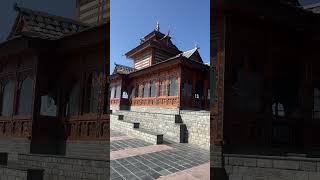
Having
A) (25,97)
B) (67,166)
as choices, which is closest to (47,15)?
(25,97)

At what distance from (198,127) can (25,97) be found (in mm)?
2911

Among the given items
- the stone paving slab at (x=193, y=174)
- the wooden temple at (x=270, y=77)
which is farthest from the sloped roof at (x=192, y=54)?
the stone paving slab at (x=193, y=174)

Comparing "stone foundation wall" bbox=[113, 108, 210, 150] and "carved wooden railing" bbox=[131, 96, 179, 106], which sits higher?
"carved wooden railing" bbox=[131, 96, 179, 106]

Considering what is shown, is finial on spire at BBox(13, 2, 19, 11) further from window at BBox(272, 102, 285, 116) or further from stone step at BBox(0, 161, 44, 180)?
window at BBox(272, 102, 285, 116)

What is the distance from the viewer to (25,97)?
434 cm

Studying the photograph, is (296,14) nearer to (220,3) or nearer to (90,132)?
(220,3)

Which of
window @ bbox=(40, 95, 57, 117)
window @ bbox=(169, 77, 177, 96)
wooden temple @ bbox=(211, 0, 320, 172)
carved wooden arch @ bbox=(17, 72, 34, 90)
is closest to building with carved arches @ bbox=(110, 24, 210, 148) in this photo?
window @ bbox=(169, 77, 177, 96)

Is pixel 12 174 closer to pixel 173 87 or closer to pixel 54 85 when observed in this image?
pixel 54 85

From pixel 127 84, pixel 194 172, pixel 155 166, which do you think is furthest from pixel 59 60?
pixel 194 172

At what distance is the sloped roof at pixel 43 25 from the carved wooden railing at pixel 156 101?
5.39ft

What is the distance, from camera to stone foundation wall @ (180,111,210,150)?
90.1 inches

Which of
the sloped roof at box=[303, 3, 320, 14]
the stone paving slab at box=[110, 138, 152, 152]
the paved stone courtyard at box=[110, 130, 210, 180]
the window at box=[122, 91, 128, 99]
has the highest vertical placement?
the sloped roof at box=[303, 3, 320, 14]

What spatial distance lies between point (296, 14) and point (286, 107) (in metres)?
0.85

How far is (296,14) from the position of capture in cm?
293
